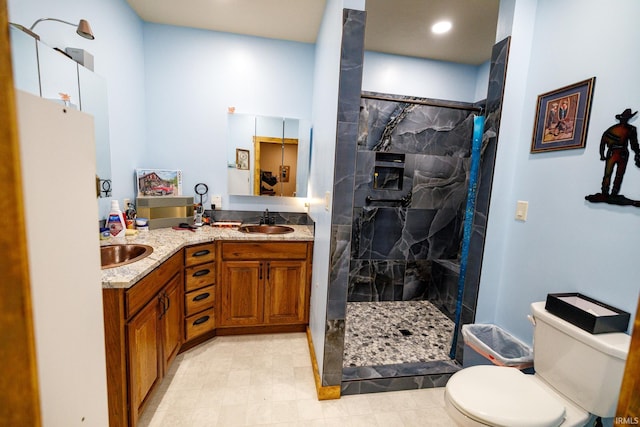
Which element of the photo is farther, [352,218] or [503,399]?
[352,218]

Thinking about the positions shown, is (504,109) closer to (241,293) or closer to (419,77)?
(419,77)

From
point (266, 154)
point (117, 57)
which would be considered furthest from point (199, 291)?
point (117, 57)

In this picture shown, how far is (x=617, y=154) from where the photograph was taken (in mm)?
1090

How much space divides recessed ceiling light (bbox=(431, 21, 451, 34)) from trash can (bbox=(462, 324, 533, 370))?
7.47 ft

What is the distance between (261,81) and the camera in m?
2.56

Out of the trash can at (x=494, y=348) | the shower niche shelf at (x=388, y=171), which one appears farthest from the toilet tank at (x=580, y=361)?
the shower niche shelf at (x=388, y=171)

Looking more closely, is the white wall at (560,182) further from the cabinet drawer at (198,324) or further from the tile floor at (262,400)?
the cabinet drawer at (198,324)

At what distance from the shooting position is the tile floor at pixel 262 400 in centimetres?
153

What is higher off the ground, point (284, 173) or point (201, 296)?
point (284, 173)

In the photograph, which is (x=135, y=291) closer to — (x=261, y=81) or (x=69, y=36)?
(x=69, y=36)

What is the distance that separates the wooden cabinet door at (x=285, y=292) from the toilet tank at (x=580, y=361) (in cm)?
Answer: 158

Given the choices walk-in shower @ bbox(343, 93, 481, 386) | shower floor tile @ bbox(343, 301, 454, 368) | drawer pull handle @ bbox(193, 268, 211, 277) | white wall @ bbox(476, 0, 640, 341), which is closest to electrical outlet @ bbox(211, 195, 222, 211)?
drawer pull handle @ bbox(193, 268, 211, 277)

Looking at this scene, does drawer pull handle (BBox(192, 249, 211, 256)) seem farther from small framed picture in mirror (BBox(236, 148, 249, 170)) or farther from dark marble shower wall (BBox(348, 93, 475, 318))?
dark marble shower wall (BBox(348, 93, 475, 318))

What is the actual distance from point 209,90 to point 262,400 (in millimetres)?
2560
